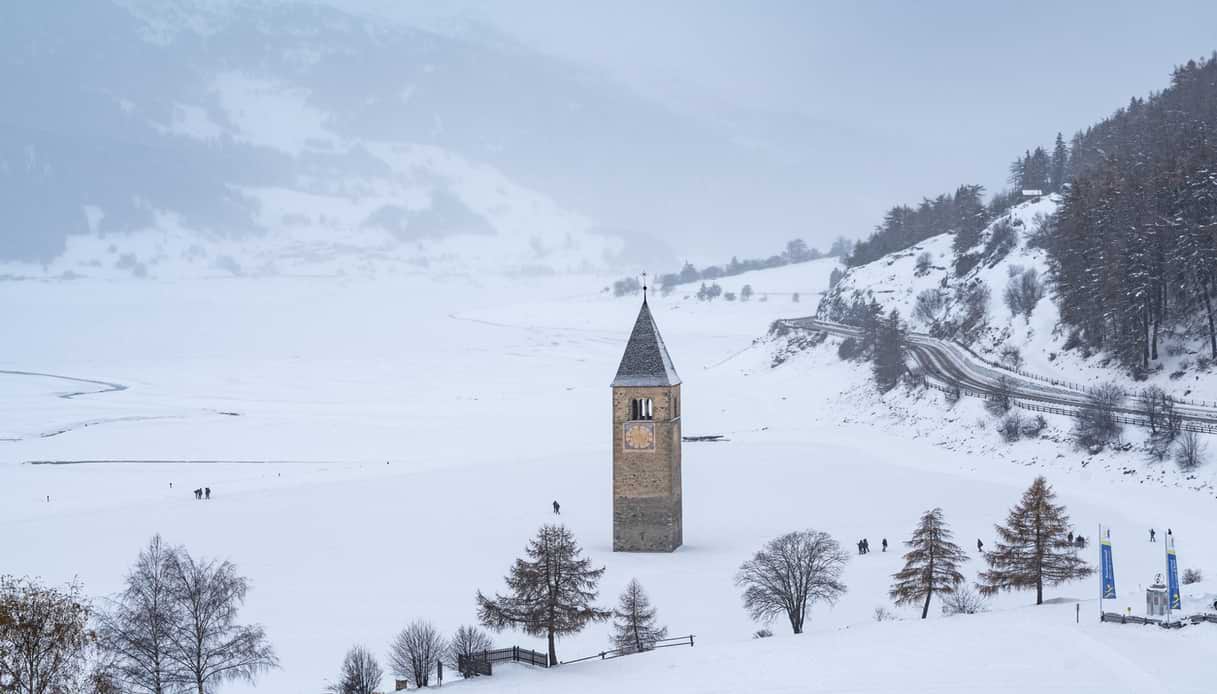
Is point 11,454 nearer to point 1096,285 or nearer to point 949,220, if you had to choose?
point 1096,285

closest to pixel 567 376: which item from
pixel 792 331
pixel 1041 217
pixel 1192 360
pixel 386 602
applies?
pixel 792 331

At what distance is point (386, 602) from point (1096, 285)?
52.5 meters

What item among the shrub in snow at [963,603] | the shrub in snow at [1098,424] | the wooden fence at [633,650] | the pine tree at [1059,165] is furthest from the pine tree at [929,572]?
the pine tree at [1059,165]

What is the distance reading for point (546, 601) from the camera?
102 ft

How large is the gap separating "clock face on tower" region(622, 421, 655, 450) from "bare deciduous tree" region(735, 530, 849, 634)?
1278cm

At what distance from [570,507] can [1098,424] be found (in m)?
28.5

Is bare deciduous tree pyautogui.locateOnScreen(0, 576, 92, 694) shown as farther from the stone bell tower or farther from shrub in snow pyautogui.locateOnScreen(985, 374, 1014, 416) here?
shrub in snow pyautogui.locateOnScreen(985, 374, 1014, 416)

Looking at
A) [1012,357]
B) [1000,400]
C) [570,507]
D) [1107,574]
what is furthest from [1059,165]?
[1107,574]

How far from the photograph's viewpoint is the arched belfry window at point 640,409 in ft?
161

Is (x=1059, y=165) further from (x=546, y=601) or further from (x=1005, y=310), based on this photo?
(x=546, y=601)

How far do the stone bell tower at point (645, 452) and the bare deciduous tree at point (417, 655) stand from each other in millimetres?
19519

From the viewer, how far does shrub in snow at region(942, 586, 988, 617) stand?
1342 inches

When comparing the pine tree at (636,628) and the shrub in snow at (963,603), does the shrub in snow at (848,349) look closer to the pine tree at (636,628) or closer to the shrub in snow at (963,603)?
the shrub in snow at (963,603)

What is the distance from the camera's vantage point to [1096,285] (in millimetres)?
69625
